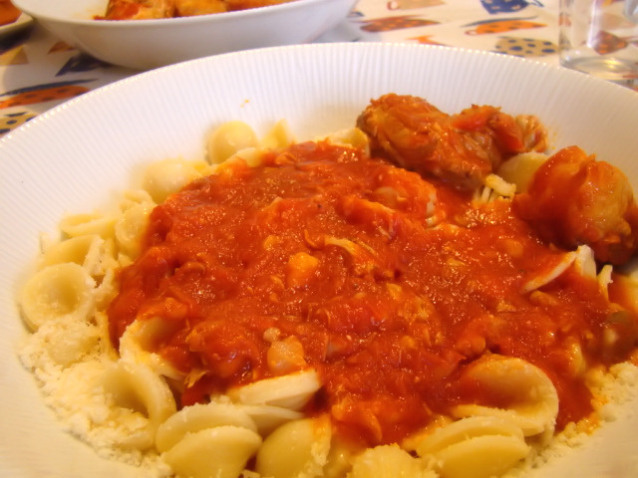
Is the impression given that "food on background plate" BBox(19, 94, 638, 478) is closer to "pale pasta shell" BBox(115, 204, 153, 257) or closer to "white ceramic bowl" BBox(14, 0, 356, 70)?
"pale pasta shell" BBox(115, 204, 153, 257)

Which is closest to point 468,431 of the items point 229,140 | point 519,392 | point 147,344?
point 519,392

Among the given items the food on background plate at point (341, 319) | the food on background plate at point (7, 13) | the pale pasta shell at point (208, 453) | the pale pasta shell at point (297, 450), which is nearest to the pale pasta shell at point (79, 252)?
the food on background plate at point (341, 319)

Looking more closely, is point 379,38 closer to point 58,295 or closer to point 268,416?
point 58,295

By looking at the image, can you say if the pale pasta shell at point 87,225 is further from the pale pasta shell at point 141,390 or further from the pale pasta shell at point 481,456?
the pale pasta shell at point 481,456

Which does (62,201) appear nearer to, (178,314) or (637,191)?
(178,314)

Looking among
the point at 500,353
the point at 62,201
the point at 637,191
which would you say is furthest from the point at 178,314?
the point at 637,191

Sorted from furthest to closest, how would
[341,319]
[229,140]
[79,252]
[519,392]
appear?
[229,140], [79,252], [341,319], [519,392]
